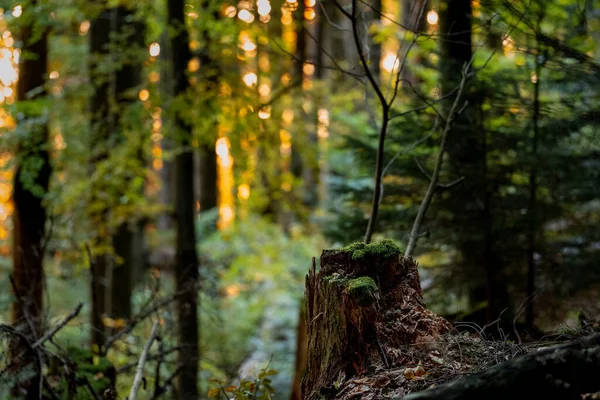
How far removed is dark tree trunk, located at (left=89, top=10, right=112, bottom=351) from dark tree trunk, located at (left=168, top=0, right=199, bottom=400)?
119 cm

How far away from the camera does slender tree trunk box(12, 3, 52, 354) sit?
344 inches

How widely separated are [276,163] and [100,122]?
162 inches

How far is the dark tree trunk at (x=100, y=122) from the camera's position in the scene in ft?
33.5

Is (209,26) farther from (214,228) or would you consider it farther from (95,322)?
(214,228)

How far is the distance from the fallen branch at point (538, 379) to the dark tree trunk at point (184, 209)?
19.1 ft

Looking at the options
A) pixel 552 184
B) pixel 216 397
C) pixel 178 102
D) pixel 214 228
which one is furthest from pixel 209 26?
pixel 214 228

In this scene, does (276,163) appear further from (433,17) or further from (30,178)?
(30,178)

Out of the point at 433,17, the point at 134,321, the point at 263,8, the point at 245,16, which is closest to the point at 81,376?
the point at 134,321

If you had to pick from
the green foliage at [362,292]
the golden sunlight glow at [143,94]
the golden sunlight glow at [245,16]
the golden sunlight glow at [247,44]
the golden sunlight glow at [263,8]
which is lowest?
the green foliage at [362,292]

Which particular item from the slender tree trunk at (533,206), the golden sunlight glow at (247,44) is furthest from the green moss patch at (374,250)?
the golden sunlight glow at (247,44)

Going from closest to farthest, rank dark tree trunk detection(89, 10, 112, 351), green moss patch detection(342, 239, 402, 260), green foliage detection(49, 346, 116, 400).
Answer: green moss patch detection(342, 239, 402, 260)
green foliage detection(49, 346, 116, 400)
dark tree trunk detection(89, 10, 112, 351)

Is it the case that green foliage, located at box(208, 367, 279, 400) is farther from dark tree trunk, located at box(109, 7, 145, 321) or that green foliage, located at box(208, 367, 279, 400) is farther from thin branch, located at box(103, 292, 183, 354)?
dark tree trunk, located at box(109, 7, 145, 321)

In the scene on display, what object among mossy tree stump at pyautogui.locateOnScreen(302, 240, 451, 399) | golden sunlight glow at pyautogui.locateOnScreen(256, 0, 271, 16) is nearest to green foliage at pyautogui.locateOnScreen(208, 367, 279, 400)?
mossy tree stump at pyautogui.locateOnScreen(302, 240, 451, 399)

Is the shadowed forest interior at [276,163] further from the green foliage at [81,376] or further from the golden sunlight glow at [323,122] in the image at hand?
the golden sunlight glow at [323,122]
